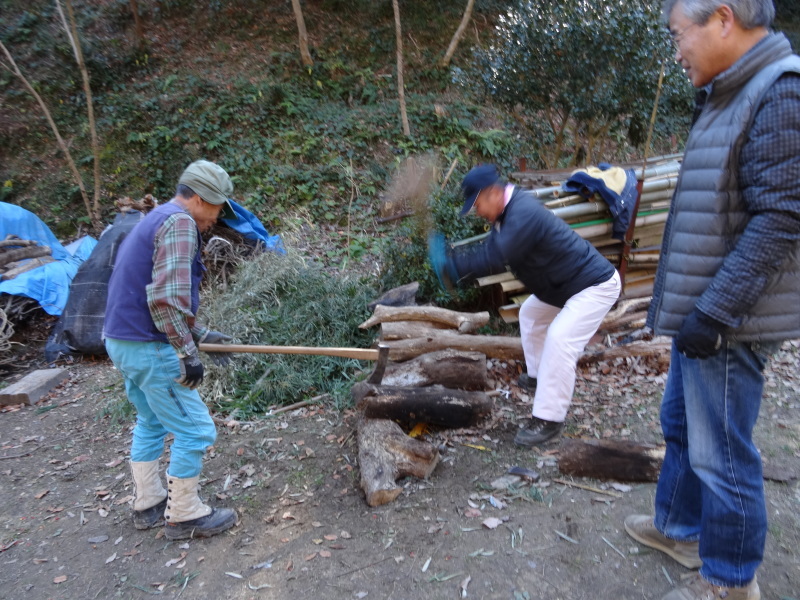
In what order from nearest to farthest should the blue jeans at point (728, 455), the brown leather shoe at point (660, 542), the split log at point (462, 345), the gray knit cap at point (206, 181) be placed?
the blue jeans at point (728, 455) < the brown leather shoe at point (660, 542) < the gray knit cap at point (206, 181) < the split log at point (462, 345)

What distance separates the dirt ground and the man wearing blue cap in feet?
1.25

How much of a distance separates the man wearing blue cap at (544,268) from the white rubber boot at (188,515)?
2.07 meters

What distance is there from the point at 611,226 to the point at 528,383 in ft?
6.58

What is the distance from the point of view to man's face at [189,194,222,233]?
10.4ft

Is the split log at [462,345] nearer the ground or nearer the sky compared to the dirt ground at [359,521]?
nearer the sky

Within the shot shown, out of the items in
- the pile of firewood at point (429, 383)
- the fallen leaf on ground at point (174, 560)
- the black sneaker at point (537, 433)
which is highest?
the pile of firewood at point (429, 383)

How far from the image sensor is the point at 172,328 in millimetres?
3039

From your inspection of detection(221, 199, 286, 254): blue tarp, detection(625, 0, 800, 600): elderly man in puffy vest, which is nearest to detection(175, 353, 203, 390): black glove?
detection(625, 0, 800, 600): elderly man in puffy vest

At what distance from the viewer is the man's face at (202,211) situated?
3.17 meters

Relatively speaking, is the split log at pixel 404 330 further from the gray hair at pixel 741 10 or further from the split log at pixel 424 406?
the gray hair at pixel 741 10

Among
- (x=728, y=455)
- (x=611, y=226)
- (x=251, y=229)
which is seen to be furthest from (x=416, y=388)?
(x=251, y=229)

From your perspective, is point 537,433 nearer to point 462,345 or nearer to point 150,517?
point 462,345

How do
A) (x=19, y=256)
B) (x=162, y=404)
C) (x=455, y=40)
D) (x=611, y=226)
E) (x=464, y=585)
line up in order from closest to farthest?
(x=464, y=585) → (x=162, y=404) → (x=611, y=226) → (x=19, y=256) → (x=455, y=40)

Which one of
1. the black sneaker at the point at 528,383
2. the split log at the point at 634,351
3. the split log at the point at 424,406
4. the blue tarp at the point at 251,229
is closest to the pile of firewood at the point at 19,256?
the blue tarp at the point at 251,229
